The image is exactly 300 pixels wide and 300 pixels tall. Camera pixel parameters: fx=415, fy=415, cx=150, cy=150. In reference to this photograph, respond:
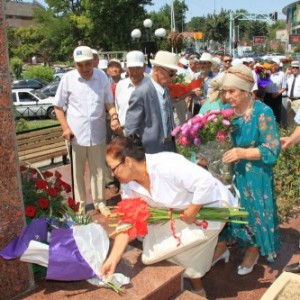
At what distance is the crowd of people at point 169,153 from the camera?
8.55 feet

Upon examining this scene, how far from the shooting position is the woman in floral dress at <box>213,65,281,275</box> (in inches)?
117

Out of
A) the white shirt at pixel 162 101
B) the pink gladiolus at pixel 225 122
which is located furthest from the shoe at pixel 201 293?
the white shirt at pixel 162 101

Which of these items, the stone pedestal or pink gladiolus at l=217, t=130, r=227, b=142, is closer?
the stone pedestal

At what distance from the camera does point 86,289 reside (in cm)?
259

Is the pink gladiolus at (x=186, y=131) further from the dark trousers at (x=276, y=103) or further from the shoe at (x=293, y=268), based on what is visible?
the dark trousers at (x=276, y=103)

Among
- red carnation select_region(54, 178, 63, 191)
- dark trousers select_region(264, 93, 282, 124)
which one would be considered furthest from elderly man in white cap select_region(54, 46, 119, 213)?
dark trousers select_region(264, 93, 282, 124)

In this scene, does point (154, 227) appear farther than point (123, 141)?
Yes

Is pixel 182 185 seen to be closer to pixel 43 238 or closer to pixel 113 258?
pixel 113 258

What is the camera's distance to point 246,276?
329 centimetres

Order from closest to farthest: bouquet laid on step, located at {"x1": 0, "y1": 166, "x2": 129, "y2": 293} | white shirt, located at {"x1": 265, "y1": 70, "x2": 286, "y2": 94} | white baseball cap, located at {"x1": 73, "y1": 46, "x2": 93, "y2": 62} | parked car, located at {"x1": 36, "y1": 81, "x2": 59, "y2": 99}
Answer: bouquet laid on step, located at {"x1": 0, "y1": 166, "x2": 129, "y2": 293} → white baseball cap, located at {"x1": 73, "y1": 46, "x2": 93, "y2": 62} → white shirt, located at {"x1": 265, "y1": 70, "x2": 286, "y2": 94} → parked car, located at {"x1": 36, "y1": 81, "x2": 59, "y2": 99}

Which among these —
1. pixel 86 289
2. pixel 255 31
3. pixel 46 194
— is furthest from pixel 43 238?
pixel 255 31

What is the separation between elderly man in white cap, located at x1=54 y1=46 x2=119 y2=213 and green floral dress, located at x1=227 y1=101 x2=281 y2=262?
5.21 ft

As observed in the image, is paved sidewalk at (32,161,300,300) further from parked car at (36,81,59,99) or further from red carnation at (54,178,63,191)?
parked car at (36,81,59,99)

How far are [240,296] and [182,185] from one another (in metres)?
1.06
